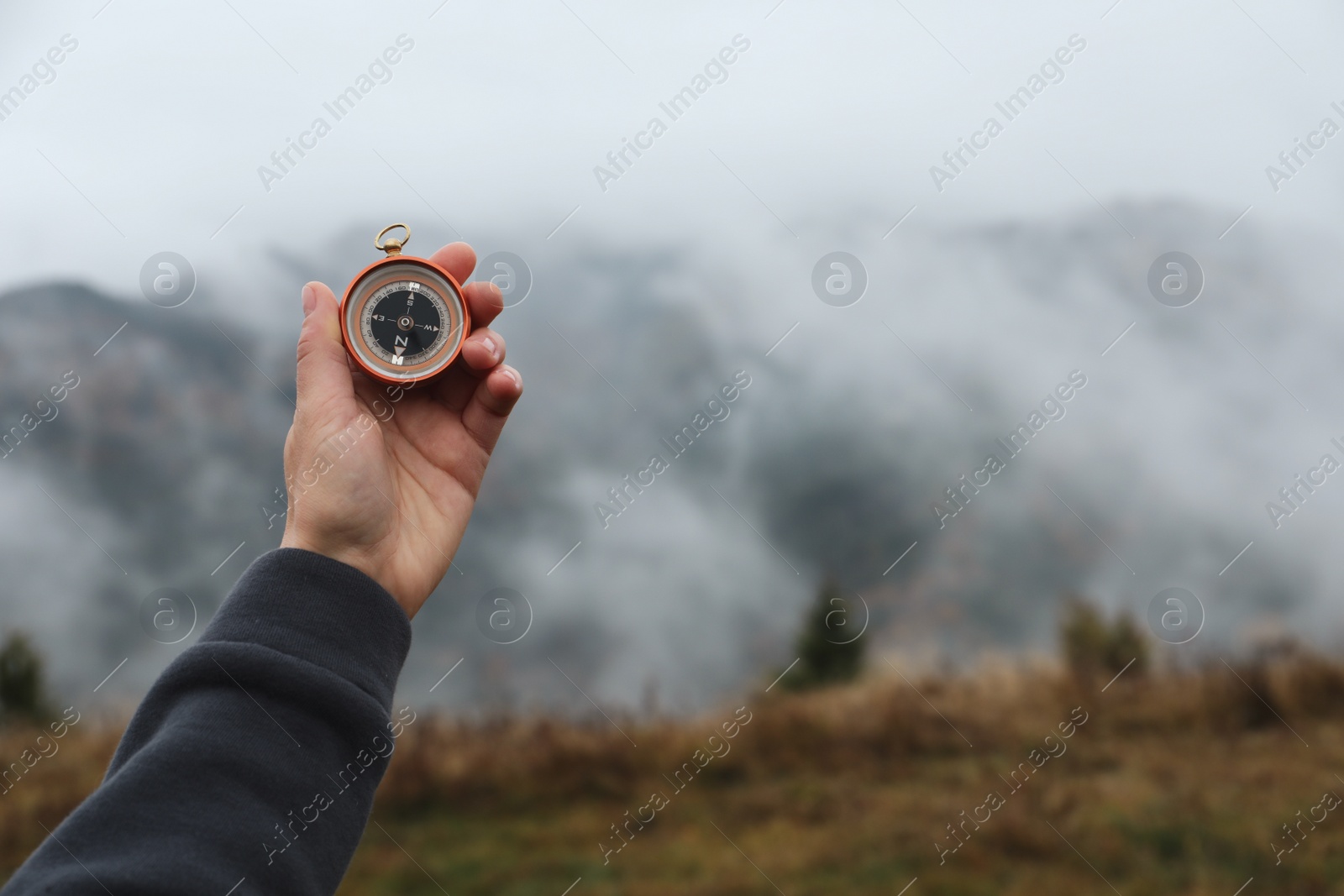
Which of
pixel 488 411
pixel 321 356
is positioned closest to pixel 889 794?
pixel 488 411

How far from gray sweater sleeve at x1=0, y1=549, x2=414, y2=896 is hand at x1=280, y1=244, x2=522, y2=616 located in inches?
13.9

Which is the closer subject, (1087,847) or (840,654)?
(1087,847)

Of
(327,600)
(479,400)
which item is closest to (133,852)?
(327,600)

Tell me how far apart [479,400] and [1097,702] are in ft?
22.2

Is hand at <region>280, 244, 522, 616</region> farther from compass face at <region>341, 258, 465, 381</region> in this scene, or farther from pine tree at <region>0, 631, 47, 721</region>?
pine tree at <region>0, 631, 47, 721</region>

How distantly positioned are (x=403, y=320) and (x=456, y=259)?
0.29 metres

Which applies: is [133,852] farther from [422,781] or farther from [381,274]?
[422,781]

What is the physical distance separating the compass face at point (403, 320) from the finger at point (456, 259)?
0.07 metres

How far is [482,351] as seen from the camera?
2.72 meters

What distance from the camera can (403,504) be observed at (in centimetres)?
260

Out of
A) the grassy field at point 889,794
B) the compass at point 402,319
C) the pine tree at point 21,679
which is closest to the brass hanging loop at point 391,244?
the compass at point 402,319

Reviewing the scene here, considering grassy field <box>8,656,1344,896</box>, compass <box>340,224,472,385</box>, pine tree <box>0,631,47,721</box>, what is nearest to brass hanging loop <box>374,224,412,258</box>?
compass <box>340,224,472,385</box>

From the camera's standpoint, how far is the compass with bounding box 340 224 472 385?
2.76 m

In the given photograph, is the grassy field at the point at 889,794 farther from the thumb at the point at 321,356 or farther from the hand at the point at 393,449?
the thumb at the point at 321,356
